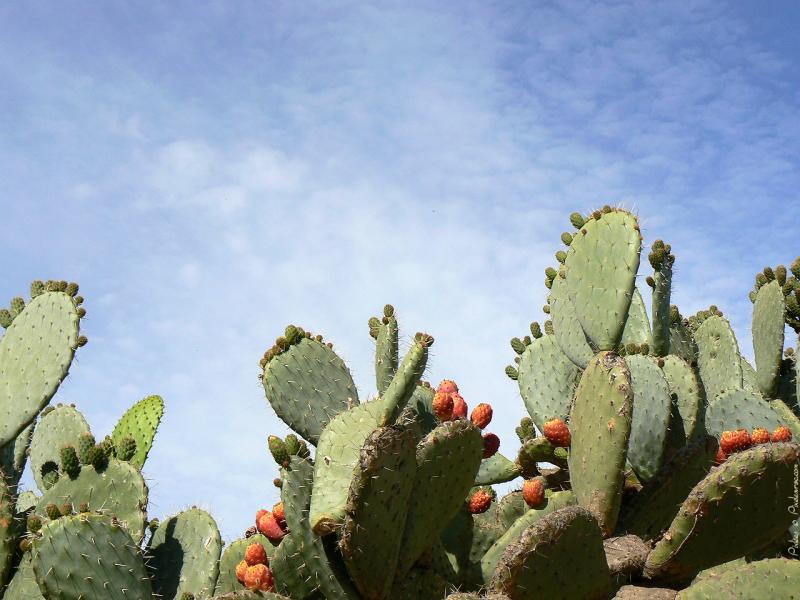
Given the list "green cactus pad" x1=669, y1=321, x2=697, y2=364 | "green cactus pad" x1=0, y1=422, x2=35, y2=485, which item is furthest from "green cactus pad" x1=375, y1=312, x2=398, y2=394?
"green cactus pad" x1=0, y1=422, x2=35, y2=485

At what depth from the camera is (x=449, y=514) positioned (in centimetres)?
303

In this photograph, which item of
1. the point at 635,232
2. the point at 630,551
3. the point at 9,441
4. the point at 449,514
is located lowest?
the point at 630,551

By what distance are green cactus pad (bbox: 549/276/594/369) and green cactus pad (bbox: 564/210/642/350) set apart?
137 millimetres

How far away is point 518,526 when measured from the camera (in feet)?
10.8

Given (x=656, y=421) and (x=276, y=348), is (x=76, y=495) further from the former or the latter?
(x=656, y=421)

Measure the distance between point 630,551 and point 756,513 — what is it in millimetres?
425

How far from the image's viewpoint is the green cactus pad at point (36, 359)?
3531mm

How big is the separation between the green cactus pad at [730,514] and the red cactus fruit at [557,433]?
0.58 meters

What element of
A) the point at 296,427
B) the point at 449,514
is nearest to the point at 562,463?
the point at 449,514

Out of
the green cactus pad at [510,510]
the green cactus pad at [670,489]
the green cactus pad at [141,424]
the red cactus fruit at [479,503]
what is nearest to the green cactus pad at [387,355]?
the red cactus fruit at [479,503]

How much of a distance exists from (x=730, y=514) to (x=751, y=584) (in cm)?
23

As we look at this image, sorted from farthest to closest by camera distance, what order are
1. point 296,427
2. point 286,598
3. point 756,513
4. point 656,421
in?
1. point 656,421
2. point 296,427
3. point 756,513
4. point 286,598

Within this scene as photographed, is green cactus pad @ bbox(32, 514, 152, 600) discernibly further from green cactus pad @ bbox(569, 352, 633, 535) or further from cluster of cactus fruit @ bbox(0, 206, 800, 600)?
green cactus pad @ bbox(569, 352, 633, 535)

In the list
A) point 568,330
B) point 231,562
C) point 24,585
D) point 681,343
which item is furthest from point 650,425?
point 24,585
